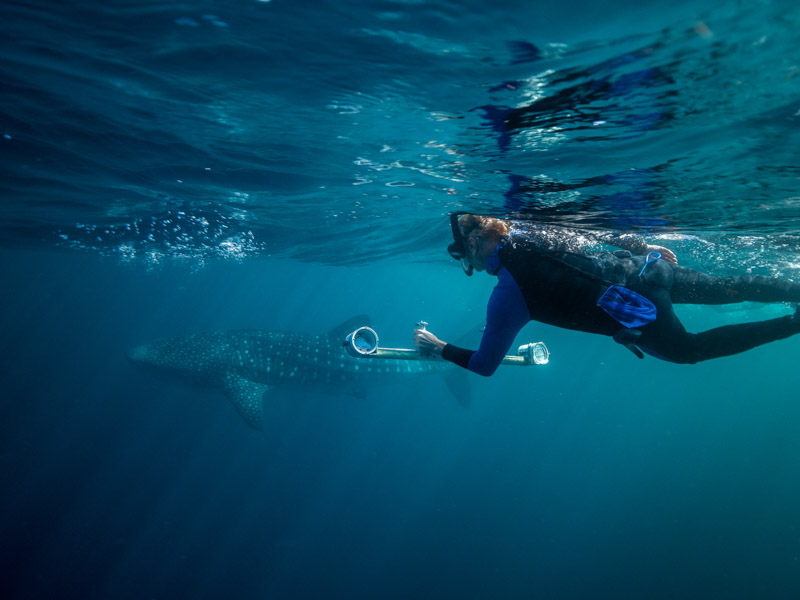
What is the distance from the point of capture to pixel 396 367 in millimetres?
16250

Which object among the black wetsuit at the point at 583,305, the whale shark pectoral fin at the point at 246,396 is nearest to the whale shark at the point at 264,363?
the whale shark pectoral fin at the point at 246,396

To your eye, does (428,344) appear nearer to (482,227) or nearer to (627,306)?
(482,227)

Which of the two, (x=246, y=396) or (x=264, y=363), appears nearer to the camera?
(x=246, y=396)

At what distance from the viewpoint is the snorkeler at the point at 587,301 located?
14.0ft

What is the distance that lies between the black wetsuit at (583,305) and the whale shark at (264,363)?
10.8 metres

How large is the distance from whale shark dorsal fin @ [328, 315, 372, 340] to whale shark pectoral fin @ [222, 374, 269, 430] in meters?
3.39

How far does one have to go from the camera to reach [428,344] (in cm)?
492

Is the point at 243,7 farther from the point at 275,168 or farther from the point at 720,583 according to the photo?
the point at 720,583

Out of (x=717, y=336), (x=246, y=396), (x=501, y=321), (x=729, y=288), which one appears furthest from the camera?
(x=246, y=396)

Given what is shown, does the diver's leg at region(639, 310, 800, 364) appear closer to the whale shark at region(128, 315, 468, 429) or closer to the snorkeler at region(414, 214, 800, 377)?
the snorkeler at region(414, 214, 800, 377)

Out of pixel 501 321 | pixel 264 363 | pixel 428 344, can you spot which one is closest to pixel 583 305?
pixel 501 321

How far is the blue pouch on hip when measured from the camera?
4.29m

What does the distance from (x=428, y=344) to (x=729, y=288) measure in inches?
168

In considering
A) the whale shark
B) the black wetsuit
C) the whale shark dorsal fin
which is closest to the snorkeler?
the black wetsuit
